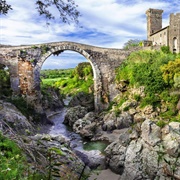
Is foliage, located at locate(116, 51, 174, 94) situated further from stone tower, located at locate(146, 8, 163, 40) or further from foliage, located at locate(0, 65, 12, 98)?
foliage, located at locate(0, 65, 12, 98)

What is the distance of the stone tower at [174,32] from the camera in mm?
26297

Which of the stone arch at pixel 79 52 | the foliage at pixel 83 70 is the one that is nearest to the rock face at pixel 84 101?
the stone arch at pixel 79 52

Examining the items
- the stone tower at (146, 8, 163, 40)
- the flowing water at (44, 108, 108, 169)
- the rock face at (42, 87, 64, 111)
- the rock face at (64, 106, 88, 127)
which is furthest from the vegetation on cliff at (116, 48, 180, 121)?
the stone tower at (146, 8, 163, 40)

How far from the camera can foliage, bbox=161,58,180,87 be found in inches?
798

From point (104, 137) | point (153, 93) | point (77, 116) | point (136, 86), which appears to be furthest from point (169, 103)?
point (77, 116)

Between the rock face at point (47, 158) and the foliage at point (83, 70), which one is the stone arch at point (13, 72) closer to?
the rock face at point (47, 158)

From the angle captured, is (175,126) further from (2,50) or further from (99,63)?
(2,50)

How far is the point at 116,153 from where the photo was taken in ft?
44.0


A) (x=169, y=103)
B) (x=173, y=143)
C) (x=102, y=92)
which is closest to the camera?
(x=173, y=143)

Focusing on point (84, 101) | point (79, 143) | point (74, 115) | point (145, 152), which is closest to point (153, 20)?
point (84, 101)

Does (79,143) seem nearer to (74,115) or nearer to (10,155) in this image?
(74,115)

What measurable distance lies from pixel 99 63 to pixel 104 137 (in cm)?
794

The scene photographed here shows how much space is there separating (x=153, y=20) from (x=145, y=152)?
81.6 ft

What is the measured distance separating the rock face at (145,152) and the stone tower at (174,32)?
1570 cm
